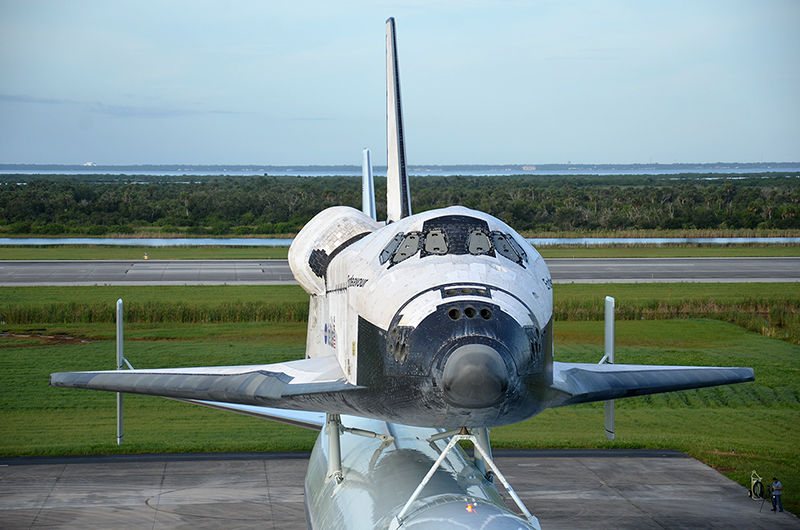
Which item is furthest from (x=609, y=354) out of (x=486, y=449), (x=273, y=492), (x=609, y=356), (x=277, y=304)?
(x=277, y=304)

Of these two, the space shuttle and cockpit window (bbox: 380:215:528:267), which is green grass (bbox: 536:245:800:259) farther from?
cockpit window (bbox: 380:215:528:267)

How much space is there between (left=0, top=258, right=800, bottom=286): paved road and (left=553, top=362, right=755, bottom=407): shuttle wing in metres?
33.3

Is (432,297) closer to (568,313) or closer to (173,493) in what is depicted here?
(173,493)

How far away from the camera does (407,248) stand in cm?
692

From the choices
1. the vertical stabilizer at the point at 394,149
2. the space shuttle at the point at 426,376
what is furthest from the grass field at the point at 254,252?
the space shuttle at the point at 426,376

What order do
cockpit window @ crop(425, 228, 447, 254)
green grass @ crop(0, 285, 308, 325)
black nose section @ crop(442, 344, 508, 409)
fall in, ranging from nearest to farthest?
black nose section @ crop(442, 344, 508, 409) < cockpit window @ crop(425, 228, 447, 254) < green grass @ crop(0, 285, 308, 325)

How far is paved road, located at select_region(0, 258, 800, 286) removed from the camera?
Answer: 42438 mm

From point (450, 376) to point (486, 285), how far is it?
37.3 inches

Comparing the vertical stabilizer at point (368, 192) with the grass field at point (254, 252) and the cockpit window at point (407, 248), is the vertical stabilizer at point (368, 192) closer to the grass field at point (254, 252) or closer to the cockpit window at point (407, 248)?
the cockpit window at point (407, 248)

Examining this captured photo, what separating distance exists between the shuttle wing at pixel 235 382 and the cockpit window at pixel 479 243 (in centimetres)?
166

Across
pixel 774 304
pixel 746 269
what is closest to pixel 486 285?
pixel 774 304

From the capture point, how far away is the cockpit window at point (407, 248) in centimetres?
685

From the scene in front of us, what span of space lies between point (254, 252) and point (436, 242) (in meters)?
53.3

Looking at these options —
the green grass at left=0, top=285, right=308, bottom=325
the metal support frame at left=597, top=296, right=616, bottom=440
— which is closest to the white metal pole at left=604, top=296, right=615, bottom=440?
the metal support frame at left=597, top=296, right=616, bottom=440
